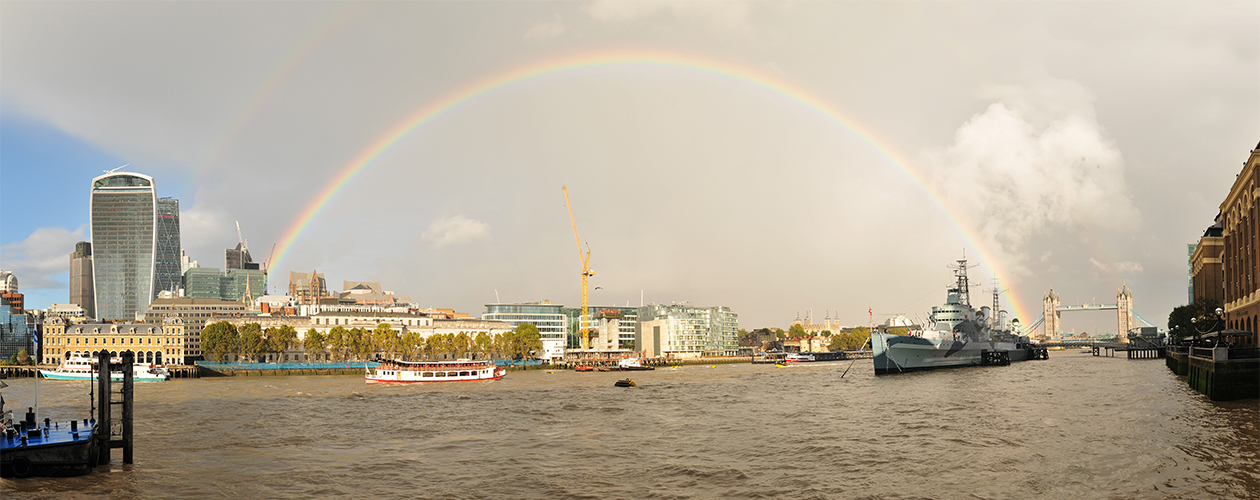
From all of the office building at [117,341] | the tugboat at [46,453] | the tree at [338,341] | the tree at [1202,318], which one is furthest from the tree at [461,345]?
the tugboat at [46,453]

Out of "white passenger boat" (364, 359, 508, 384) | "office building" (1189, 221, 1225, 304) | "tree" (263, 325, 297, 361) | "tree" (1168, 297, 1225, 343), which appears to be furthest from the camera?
"tree" (263, 325, 297, 361)

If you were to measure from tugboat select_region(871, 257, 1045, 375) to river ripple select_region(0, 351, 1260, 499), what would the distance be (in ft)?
130

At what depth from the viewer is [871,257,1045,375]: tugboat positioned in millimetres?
111812

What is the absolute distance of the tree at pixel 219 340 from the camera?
155m

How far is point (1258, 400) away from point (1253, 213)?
25.2 metres

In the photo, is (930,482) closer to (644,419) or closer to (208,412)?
(644,419)

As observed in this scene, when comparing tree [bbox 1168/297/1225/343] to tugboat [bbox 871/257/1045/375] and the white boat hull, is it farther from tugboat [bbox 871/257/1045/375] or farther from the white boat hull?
the white boat hull

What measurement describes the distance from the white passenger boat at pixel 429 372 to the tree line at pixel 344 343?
4120 centimetres

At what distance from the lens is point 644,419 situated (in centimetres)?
5603

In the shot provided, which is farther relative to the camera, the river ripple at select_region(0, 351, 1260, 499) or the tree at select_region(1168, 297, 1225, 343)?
the tree at select_region(1168, 297, 1225, 343)

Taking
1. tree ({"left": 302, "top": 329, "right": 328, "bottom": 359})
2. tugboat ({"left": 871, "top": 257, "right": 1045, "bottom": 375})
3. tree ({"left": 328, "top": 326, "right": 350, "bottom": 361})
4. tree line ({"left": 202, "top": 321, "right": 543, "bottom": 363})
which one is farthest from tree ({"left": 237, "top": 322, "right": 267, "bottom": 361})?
tugboat ({"left": 871, "top": 257, "right": 1045, "bottom": 375})

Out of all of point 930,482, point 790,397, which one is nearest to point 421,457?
point 930,482

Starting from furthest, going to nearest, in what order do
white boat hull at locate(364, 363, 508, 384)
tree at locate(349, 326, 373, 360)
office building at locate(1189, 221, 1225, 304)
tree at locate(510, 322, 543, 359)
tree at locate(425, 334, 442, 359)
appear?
tree at locate(510, 322, 543, 359) → tree at locate(425, 334, 442, 359) → tree at locate(349, 326, 373, 360) → office building at locate(1189, 221, 1225, 304) → white boat hull at locate(364, 363, 508, 384)

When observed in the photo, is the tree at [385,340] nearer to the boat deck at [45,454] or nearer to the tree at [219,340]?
the tree at [219,340]
